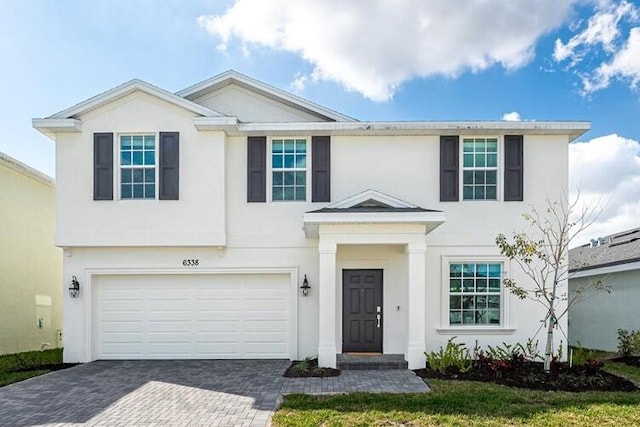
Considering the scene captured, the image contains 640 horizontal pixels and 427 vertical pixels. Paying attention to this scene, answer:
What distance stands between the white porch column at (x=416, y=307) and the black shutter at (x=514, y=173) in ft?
9.48

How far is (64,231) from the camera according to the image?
11.1 meters

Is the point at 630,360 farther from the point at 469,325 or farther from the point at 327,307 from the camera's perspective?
the point at 327,307

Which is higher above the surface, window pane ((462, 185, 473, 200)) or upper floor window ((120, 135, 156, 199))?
upper floor window ((120, 135, 156, 199))

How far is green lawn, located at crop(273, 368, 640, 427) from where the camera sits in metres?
6.59

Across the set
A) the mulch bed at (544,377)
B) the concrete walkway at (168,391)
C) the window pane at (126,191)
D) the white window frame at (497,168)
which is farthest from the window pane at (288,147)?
the mulch bed at (544,377)

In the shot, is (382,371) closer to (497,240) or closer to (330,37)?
(497,240)

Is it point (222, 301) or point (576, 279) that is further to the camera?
point (576, 279)

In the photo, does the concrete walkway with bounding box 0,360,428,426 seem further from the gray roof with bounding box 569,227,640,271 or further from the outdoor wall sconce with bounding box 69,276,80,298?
the gray roof with bounding box 569,227,640,271

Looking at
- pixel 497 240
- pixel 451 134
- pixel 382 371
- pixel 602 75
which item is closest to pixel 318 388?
pixel 382 371

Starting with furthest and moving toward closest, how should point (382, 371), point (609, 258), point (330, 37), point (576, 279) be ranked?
point (576, 279)
point (609, 258)
point (330, 37)
point (382, 371)

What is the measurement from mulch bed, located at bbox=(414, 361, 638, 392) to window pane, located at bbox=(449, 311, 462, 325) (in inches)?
54.1

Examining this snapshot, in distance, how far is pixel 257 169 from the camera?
1140 cm

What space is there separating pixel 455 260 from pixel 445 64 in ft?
17.3

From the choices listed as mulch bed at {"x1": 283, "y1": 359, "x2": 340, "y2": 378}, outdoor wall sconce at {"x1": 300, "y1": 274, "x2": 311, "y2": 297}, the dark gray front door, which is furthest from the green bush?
outdoor wall sconce at {"x1": 300, "y1": 274, "x2": 311, "y2": 297}
